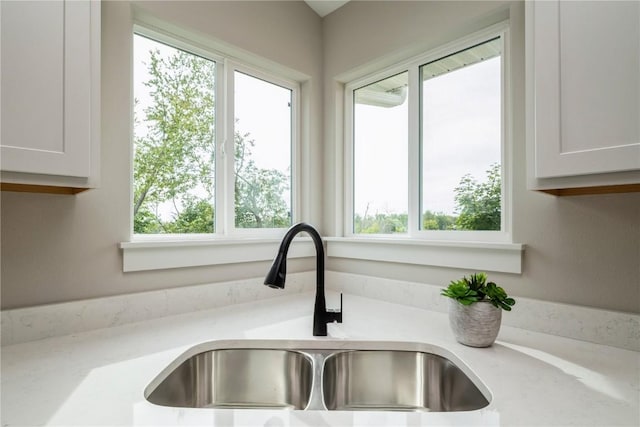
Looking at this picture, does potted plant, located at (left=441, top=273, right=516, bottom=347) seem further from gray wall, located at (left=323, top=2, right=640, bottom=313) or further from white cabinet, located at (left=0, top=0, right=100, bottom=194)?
white cabinet, located at (left=0, top=0, right=100, bottom=194)

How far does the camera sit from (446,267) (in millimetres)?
1444

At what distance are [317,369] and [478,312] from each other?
0.53m

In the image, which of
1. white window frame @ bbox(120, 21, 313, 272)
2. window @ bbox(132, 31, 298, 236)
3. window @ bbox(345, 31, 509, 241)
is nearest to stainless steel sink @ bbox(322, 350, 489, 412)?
window @ bbox(345, 31, 509, 241)

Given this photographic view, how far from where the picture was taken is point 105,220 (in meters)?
1.21

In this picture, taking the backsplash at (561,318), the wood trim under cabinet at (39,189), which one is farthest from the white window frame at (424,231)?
the wood trim under cabinet at (39,189)

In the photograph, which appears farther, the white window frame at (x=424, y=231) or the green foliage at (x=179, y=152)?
the green foliage at (x=179, y=152)

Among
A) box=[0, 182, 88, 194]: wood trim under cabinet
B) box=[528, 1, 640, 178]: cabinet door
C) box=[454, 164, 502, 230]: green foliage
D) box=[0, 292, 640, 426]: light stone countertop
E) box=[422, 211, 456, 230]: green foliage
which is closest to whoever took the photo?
box=[0, 292, 640, 426]: light stone countertop

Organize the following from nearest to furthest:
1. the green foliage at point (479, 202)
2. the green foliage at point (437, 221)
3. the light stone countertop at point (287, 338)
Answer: the light stone countertop at point (287, 338) < the green foliage at point (479, 202) < the green foliage at point (437, 221)

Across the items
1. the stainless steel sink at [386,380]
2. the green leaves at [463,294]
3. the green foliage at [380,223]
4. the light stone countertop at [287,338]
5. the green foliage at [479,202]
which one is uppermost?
the green foliage at [479,202]

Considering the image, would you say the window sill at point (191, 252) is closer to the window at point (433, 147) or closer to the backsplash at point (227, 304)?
the backsplash at point (227, 304)

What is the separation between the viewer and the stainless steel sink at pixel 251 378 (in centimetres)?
103

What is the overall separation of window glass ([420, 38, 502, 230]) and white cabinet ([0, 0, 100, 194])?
140 cm

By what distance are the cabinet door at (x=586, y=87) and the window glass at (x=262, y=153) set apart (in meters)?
1.34

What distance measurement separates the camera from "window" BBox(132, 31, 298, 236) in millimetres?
1437
